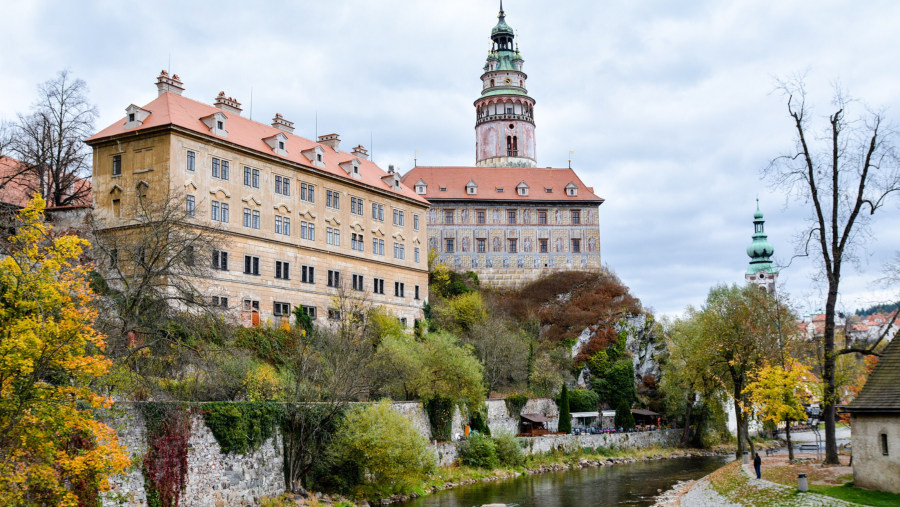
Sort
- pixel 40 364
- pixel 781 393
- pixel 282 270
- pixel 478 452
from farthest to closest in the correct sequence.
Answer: pixel 282 270 → pixel 478 452 → pixel 781 393 → pixel 40 364

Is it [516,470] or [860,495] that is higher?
[860,495]

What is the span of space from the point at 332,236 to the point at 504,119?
128 feet

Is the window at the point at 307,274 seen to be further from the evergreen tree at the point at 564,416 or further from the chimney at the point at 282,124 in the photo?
the evergreen tree at the point at 564,416

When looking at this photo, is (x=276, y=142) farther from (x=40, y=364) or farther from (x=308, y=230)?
(x=40, y=364)

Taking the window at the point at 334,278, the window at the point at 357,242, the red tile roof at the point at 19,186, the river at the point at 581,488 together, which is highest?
the red tile roof at the point at 19,186

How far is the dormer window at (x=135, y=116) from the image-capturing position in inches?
1617

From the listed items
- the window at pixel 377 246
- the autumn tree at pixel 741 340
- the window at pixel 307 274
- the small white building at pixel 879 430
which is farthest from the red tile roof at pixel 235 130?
the small white building at pixel 879 430

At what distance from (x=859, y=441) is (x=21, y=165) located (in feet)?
128

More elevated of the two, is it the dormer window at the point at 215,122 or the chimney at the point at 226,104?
the chimney at the point at 226,104

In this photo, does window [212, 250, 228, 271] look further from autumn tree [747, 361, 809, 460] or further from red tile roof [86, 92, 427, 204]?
autumn tree [747, 361, 809, 460]

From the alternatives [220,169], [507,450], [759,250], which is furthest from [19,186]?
[759,250]

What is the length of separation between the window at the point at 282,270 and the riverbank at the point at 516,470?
1436 centimetres

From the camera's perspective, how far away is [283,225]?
46.5 metres

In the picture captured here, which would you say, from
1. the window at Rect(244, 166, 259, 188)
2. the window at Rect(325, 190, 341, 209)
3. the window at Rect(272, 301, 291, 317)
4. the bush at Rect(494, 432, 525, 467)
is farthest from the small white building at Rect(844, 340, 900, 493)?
the window at Rect(325, 190, 341, 209)
